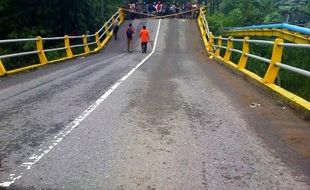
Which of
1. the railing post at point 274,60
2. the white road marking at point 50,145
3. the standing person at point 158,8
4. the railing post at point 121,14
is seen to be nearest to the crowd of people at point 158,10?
the standing person at point 158,8

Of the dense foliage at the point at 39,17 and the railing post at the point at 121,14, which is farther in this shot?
the railing post at the point at 121,14

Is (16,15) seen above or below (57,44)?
above

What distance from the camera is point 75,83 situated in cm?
1097

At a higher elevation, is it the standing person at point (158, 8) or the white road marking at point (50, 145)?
the standing person at point (158, 8)

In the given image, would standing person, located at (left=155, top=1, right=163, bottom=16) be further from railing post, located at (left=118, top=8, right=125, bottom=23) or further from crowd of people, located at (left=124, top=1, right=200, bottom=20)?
railing post, located at (left=118, top=8, right=125, bottom=23)

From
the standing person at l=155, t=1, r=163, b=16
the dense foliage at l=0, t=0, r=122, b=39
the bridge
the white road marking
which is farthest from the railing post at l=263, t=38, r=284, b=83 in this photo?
the standing person at l=155, t=1, r=163, b=16

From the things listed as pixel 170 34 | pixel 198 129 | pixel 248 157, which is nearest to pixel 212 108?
pixel 198 129

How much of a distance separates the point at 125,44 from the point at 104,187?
28.7 meters

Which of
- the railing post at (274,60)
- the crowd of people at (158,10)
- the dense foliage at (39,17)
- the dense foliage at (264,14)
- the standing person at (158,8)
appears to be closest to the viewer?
the railing post at (274,60)

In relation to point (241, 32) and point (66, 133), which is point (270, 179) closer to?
point (66, 133)

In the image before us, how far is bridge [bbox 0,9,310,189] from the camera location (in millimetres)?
4551

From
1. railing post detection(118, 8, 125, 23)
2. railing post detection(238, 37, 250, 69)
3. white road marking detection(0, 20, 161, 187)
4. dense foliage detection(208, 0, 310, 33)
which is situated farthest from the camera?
railing post detection(118, 8, 125, 23)

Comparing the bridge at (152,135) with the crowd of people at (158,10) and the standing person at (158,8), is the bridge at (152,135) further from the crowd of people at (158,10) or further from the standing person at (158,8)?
the standing person at (158,8)

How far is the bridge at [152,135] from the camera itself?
4.55m
